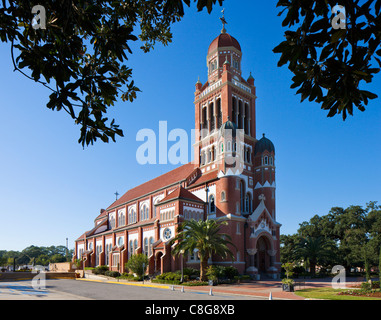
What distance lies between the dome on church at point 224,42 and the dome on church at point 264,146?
14924mm

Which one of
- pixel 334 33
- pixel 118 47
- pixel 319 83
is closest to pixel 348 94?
pixel 319 83

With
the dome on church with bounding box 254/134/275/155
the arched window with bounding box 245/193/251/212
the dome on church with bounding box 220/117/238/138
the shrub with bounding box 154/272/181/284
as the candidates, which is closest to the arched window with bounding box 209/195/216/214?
the arched window with bounding box 245/193/251/212

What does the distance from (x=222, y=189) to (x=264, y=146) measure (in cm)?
946

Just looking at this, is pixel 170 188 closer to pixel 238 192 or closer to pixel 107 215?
pixel 238 192

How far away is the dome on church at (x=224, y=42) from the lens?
4862 centimetres

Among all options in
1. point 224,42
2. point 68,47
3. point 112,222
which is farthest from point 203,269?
point 112,222

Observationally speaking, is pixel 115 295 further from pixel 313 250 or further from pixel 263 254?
pixel 313 250

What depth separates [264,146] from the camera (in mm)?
44219

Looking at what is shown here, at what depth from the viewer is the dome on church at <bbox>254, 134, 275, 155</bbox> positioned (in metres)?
44.1

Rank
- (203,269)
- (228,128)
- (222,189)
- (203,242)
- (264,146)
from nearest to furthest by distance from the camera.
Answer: (203,242) → (203,269) → (222,189) → (228,128) → (264,146)

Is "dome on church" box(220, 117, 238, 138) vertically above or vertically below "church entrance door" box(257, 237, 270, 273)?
above

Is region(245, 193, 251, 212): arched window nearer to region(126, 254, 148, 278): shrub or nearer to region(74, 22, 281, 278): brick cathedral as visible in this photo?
region(74, 22, 281, 278): brick cathedral

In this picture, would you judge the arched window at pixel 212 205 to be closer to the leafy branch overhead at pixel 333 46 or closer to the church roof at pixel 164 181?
the church roof at pixel 164 181
